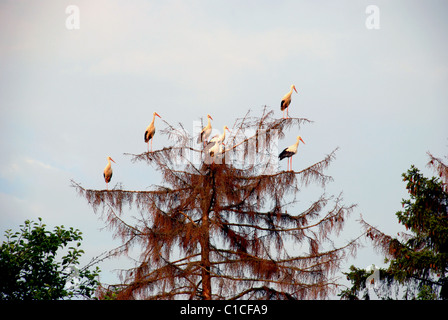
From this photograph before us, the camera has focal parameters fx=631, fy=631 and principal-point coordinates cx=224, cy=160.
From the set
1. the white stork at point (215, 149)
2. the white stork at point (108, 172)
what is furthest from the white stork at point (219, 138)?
the white stork at point (108, 172)

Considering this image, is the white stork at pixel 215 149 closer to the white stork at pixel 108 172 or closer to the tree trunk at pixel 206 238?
the tree trunk at pixel 206 238

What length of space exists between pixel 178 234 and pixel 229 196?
5.04 ft

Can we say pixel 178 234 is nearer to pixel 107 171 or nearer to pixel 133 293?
pixel 133 293

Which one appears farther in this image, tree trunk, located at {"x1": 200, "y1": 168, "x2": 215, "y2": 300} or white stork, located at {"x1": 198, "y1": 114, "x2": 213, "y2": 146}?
white stork, located at {"x1": 198, "y1": 114, "x2": 213, "y2": 146}

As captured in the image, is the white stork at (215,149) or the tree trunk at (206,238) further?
the white stork at (215,149)

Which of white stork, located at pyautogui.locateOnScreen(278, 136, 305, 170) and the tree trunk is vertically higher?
white stork, located at pyautogui.locateOnScreen(278, 136, 305, 170)

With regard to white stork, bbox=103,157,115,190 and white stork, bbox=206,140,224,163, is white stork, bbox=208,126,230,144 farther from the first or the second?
white stork, bbox=103,157,115,190

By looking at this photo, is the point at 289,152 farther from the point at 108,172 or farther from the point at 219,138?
the point at 108,172

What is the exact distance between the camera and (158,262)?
1430 centimetres

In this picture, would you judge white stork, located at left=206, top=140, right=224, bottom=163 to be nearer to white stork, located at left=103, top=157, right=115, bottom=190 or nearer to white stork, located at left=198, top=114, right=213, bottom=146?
white stork, located at left=198, top=114, right=213, bottom=146

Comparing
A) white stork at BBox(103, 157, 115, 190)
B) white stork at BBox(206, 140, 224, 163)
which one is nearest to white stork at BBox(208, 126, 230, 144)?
white stork at BBox(206, 140, 224, 163)

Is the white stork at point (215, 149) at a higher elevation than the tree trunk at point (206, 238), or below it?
higher
